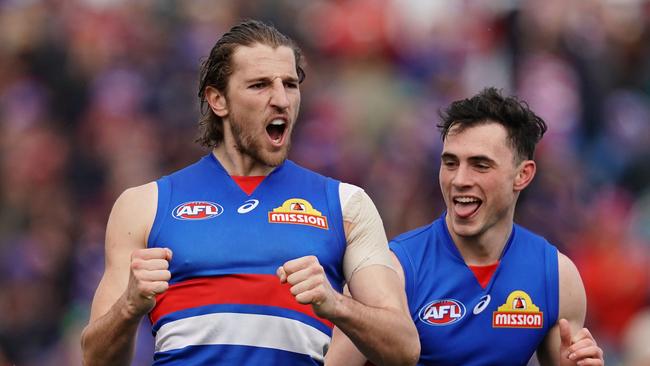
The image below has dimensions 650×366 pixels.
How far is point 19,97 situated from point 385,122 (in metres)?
3.32

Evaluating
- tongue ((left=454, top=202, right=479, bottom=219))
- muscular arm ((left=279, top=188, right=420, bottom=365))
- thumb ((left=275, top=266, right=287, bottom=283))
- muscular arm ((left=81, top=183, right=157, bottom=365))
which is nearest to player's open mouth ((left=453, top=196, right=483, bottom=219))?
tongue ((left=454, top=202, right=479, bottom=219))

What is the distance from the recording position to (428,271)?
7.41 m

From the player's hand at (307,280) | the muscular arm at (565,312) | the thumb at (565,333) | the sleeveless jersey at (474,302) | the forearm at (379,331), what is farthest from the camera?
the muscular arm at (565,312)

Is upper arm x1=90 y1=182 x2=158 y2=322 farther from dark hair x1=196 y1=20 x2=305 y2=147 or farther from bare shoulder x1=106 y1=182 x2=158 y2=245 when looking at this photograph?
dark hair x1=196 y1=20 x2=305 y2=147

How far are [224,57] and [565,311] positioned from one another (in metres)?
2.08

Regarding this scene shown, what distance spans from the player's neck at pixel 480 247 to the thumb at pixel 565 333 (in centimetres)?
74

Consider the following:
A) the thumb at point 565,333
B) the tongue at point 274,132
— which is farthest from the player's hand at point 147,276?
the thumb at point 565,333

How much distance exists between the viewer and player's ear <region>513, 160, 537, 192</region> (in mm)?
7719

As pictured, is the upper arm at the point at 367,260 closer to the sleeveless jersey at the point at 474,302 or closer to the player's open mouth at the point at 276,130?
the player's open mouth at the point at 276,130

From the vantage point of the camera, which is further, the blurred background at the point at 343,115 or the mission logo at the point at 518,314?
the blurred background at the point at 343,115

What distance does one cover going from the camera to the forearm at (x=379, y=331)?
6.13 m

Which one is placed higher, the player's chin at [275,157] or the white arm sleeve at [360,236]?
the player's chin at [275,157]

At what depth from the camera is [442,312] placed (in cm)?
729

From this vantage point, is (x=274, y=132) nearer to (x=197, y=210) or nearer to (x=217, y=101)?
(x=217, y=101)
